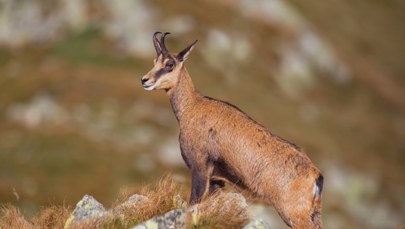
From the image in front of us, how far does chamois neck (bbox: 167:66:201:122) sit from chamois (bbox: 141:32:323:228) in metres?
0.03

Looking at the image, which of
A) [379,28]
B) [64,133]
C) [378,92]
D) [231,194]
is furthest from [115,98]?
[231,194]

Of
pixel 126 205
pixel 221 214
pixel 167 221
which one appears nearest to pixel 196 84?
pixel 126 205

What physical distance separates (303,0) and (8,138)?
8766 cm

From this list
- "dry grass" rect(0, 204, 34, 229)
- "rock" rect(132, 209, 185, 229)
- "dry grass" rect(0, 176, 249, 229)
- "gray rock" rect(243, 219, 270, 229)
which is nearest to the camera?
"gray rock" rect(243, 219, 270, 229)

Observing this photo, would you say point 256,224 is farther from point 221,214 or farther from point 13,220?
point 13,220

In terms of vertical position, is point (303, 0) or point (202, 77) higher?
point (303, 0)

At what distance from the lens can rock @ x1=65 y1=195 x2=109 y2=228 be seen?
1920 cm

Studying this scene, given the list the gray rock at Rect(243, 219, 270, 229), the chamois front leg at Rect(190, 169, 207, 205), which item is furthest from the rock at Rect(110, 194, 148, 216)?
the gray rock at Rect(243, 219, 270, 229)

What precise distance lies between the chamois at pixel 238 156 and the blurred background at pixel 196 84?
6000cm

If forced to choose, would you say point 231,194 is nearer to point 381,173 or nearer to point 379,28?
point 381,173

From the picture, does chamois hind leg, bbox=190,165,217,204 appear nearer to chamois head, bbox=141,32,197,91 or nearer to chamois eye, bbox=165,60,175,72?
chamois head, bbox=141,32,197,91

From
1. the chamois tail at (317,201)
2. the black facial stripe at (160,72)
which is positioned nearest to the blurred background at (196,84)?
the black facial stripe at (160,72)

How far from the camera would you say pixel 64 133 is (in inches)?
4350

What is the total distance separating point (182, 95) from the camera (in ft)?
76.7
